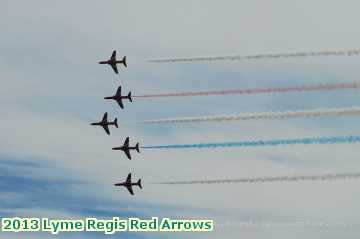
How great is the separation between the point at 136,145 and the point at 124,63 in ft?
55.0

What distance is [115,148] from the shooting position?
556 ft

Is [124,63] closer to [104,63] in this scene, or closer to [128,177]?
[104,63]

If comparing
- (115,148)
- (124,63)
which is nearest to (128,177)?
(115,148)

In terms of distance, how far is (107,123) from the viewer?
561 feet

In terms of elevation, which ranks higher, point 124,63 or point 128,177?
point 124,63

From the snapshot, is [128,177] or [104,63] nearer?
[104,63]

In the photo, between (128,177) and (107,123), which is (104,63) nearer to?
(107,123)

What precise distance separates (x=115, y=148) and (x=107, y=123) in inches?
222

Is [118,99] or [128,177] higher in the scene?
[118,99]

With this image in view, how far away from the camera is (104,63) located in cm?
16325

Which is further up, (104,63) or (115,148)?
(104,63)

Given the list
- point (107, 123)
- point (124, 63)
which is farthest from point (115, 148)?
point (124, 63)

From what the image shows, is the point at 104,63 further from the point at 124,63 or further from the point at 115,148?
the point at 115,148

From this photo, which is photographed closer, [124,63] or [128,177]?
[124,63]
